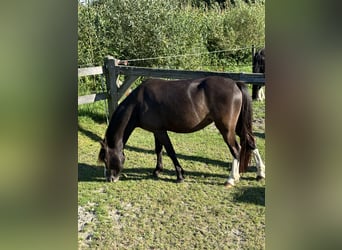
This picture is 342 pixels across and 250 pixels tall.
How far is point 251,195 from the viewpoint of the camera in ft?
7.68

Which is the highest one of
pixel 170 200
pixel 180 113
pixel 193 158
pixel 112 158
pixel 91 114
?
pixel 180 113

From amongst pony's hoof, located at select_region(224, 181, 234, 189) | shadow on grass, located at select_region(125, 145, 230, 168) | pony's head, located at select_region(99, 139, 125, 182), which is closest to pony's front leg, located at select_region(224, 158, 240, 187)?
pony's hoof, located at select_region(224, 181, 234, 189)

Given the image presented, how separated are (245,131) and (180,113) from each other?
0.50 meters

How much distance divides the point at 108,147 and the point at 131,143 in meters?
0.71

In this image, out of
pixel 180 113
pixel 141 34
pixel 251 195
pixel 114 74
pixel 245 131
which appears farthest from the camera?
pixel 141 34

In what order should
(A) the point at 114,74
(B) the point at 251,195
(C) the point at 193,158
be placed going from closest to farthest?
1. (B) the point at 251,195
2. (C) the point at 193,158
3. (A) the point at 114,74

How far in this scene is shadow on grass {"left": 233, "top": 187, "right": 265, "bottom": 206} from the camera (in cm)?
226

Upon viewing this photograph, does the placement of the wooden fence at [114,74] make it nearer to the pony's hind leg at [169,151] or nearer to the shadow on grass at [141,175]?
the pony's hind leg at [169,151]

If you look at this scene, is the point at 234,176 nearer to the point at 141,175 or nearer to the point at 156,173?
the point at 156,173

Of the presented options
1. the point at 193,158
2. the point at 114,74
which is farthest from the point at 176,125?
the point at 114,74
